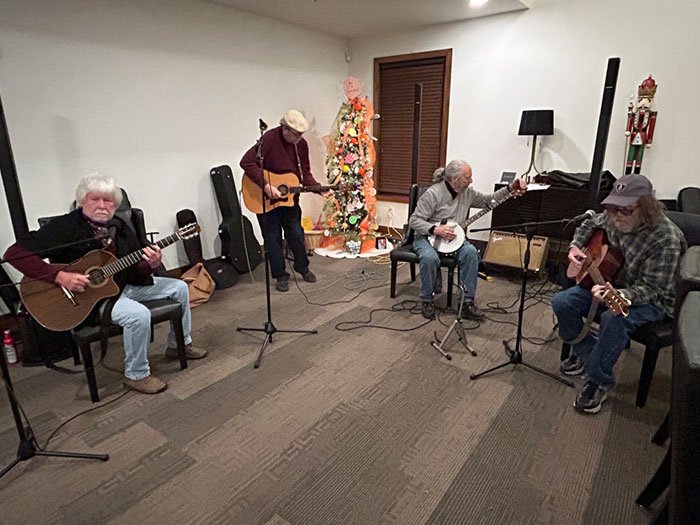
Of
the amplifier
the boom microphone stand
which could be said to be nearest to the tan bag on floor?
the boom microphone stand

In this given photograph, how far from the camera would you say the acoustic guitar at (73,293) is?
207 centimetres

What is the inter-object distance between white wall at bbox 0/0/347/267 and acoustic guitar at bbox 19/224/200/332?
1.21 m

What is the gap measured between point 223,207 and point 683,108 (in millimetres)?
4069

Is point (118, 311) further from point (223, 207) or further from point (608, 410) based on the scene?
point (608, 410)

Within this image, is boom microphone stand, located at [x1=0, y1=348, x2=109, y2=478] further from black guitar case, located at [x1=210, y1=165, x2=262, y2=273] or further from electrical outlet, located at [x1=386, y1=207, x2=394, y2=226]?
electrical outlet, located at [x1=386, y1=207, x2=394, y2=226]

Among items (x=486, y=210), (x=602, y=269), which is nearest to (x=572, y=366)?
(x=602, y=269)

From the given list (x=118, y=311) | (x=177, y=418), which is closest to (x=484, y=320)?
(x=177, y=418)

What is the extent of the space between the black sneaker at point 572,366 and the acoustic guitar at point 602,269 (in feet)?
1.51

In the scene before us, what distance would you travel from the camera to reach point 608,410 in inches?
83.7

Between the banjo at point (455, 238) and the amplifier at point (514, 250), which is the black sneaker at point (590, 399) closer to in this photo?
the banjo at point (455, 238)

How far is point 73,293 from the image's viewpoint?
213cm

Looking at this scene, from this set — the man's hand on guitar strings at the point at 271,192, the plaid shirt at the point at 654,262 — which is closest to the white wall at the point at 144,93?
the man's hand on guitar strings at the point at 271,192

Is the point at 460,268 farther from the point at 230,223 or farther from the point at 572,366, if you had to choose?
the point at 230,223

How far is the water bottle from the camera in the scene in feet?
8.49
